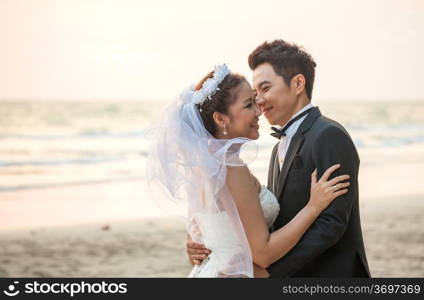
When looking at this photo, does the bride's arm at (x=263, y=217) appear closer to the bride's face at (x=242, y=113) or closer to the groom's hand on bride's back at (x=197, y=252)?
the bride's face at (x=242, y=113)

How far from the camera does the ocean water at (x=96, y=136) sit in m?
15.0

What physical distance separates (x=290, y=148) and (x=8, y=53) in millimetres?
27373

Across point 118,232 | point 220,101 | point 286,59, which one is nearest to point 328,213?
point 220,101

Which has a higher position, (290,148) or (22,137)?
(22,137)

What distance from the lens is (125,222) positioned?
9.92 meters

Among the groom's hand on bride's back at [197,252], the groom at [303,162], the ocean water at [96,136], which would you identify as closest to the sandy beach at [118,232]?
the ocean water at [96,136]

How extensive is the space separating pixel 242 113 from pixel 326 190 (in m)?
0.56

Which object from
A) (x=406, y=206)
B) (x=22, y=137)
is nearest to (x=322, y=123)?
(x=406, y=206)

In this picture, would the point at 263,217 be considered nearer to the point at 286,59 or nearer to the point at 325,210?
the point at 325,210

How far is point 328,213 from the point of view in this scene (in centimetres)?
320

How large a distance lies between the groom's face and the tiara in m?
0.28

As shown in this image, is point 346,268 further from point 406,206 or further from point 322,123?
point 406,206

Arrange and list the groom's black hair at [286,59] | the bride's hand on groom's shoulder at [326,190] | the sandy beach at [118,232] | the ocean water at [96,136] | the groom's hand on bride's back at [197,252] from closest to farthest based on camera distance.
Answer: the bride's hand on groom's shoulder at [326,190], the groom's hand on bride's back at [197,252], the groom's black hair at [286,59], the sandy beach at [118,232], the ocean water at [96,136]

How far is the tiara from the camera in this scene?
11.0 feet
